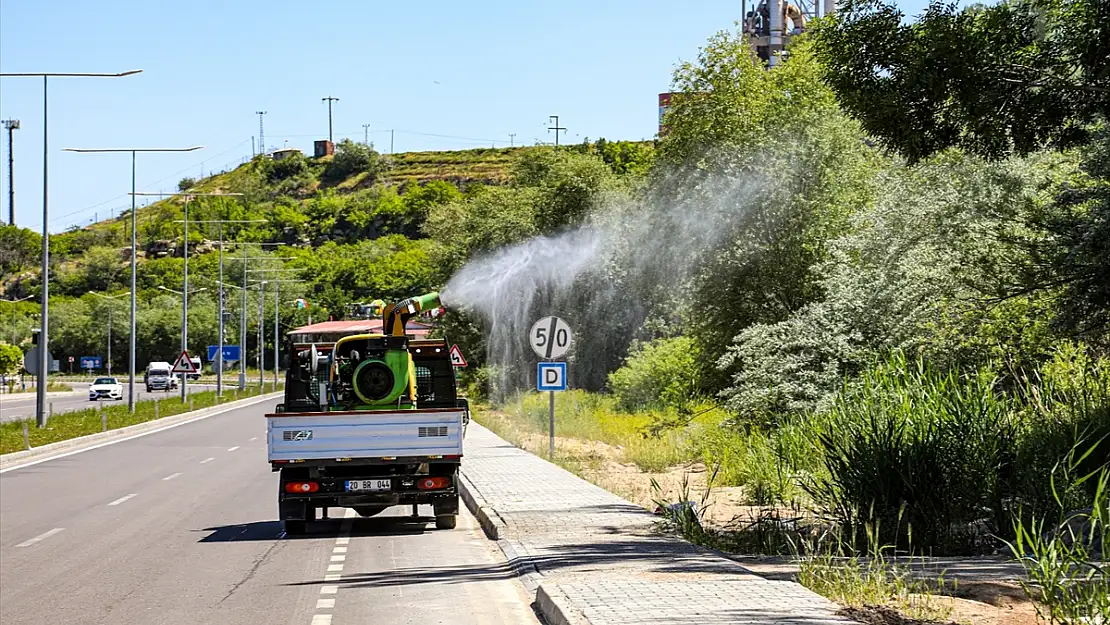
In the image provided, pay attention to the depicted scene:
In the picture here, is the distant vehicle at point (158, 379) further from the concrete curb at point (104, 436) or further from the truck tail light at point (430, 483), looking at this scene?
the truck tail light at point (430, 483)

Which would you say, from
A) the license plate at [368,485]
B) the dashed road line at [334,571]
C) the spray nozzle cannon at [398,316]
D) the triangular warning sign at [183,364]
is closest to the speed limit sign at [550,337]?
the spray nozzle cannon at [398,316]

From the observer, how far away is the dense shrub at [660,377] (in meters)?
42.2

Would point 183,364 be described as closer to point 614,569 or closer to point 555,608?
point 614,569

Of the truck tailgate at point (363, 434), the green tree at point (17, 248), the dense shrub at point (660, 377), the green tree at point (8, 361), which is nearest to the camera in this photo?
the truck tailgate at point (363, 434)

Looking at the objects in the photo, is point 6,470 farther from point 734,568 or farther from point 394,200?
point 394,200

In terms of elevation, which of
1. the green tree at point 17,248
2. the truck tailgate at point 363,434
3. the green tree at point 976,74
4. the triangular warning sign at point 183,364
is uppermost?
the green tree at point 17,248

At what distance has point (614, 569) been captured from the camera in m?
12.0

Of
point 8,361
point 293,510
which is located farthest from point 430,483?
point 8,361

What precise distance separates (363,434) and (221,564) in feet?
11.0

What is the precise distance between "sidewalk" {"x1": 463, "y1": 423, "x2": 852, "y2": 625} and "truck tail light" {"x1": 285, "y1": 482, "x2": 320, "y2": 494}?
90.5 inches

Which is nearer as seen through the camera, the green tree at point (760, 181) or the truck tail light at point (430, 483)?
the truck tail light at point (430, 483)

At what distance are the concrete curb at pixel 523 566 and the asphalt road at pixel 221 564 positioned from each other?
15cm

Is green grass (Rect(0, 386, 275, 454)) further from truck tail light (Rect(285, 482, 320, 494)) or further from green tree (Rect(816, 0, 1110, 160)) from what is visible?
green tree (Rect(816, 0, 1110, 160))

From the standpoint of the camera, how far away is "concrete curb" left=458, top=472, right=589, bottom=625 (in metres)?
9.85
